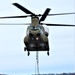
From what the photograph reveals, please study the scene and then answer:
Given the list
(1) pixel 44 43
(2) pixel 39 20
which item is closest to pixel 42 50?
(1) pixel 44 43

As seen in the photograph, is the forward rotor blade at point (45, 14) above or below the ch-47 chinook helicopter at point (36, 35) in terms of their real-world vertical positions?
above

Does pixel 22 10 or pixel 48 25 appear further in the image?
pixel 48 25

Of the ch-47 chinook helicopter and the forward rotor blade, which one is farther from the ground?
the forward rotor blade

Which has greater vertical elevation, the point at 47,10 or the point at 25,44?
the point at 47,10

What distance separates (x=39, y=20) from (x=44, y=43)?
3493mm

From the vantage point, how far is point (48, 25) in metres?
56.3

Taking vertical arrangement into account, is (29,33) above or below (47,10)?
below

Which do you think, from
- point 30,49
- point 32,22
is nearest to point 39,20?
point 32,22

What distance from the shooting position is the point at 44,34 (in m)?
54.9

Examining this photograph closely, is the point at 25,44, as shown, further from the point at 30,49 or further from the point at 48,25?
the point at 48,25

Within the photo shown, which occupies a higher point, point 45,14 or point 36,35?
point 45,14

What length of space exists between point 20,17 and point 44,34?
4683mm

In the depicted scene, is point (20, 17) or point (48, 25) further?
point (48, 25)

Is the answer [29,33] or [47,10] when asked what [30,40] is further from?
[47,10]
